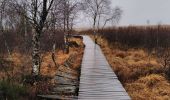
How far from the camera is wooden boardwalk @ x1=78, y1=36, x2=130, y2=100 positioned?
12406mm

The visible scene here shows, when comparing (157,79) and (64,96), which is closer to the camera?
(64,96)

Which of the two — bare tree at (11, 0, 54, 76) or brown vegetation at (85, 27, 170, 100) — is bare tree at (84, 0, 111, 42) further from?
bare tree at (11, 0, 54, 76)

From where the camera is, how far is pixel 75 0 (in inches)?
1018

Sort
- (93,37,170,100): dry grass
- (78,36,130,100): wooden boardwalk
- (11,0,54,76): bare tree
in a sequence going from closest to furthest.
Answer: (78,36,130,100): wooden boardwalk, (93,37,170,100): dry grass, (11,0,54,76): bare tree

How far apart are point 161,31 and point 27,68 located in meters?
16.3

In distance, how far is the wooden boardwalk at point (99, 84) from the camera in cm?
1241

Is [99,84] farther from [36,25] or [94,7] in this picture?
[94,7]

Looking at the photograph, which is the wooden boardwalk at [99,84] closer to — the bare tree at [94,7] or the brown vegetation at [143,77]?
the brown vegetation at [143,77]

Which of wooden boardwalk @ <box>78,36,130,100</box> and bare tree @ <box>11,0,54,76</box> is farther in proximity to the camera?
bare tree @ <box>11,0,54,76</box>

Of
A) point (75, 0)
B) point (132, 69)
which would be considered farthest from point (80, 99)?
point (75, 0)

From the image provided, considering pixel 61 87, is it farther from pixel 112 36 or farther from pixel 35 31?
pixel 112 36

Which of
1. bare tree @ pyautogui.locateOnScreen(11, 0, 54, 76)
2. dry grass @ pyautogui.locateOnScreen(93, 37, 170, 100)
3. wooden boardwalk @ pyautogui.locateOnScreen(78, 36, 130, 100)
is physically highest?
bare tree @ pyautogui.locateOnScreen(11, 0, 54, 76)

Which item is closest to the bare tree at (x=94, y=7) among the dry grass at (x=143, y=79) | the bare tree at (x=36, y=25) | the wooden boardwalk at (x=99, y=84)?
the dry grass at (x=143, y=79)

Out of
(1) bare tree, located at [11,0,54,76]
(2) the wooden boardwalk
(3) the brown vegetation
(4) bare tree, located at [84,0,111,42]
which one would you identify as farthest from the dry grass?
(4) bare tree, located at [84,0,111,42]
